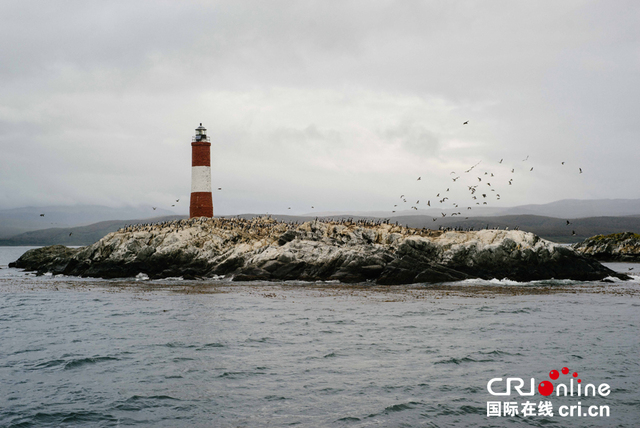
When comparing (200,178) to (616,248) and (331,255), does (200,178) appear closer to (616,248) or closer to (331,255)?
(331,255)

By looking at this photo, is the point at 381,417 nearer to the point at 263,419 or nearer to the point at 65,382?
the point at 263,419

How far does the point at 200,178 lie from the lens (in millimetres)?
63406

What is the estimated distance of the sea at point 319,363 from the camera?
1196cm

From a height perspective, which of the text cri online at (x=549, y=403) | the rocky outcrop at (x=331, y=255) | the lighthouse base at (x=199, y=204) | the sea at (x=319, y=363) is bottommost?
the text cri online at (x=549, y=403)

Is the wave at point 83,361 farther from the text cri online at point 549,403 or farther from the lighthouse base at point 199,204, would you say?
the lighthouse base at point 199,204

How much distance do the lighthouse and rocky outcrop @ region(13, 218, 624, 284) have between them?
19.0 feet

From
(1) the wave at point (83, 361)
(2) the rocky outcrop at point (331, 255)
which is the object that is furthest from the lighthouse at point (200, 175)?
(1) the wave at point (83, 361)

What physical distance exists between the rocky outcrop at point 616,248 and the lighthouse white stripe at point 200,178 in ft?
233

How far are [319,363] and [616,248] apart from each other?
97036 mm

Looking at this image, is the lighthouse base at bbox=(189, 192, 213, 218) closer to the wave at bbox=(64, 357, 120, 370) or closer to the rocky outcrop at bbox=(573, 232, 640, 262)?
the wave at bbox=(64, 357, 120, 370)

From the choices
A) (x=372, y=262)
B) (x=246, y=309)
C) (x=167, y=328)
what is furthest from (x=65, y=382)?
(x=372, y=262)

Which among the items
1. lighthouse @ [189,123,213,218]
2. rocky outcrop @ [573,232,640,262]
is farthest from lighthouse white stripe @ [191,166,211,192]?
rocky outcrop @ [573,232,640,262]

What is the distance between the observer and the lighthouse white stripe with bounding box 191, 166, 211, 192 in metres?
63.2

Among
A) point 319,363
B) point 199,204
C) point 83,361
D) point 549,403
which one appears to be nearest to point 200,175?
point 199,204
